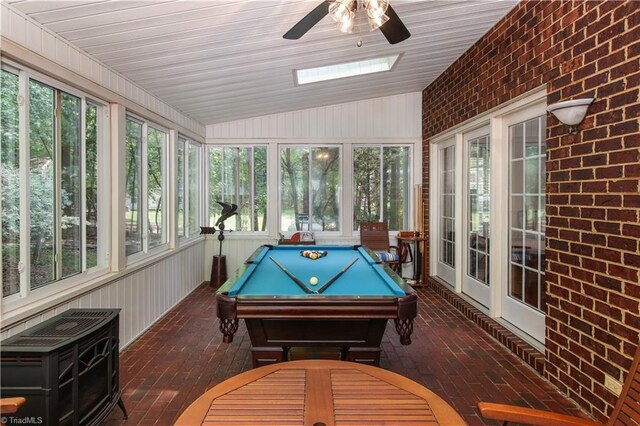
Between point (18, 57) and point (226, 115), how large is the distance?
3544mm

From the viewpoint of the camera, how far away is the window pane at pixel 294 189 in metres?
6.32

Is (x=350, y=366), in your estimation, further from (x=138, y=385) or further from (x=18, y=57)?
(x=18, y=57)

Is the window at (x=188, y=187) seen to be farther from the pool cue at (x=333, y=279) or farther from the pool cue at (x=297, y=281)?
the pool cue at (x=333, y=279)

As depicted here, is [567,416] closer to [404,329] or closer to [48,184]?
[404,329]

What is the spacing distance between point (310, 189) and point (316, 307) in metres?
4.23

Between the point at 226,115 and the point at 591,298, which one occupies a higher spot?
the point at 226,115

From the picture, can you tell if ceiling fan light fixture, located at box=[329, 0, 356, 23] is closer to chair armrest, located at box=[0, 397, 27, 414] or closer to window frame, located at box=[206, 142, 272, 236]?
chair armrest, located at box=[0, 397, 27, 414]

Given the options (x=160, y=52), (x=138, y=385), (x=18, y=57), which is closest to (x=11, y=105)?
(x=18, y=57)

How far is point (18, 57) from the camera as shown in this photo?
228 centimetres

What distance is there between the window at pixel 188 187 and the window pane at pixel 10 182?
2569 mm

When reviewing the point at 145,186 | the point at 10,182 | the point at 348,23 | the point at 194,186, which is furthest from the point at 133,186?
the point at 348,23

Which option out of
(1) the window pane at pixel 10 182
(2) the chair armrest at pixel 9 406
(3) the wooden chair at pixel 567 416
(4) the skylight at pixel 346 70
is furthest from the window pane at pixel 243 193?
(3) the wooden chair at pixel 567 416

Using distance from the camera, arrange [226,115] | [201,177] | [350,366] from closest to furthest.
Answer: [350,366] < [226,115] < [201,177]

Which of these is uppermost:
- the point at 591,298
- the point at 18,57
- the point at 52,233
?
the point at 18,57
